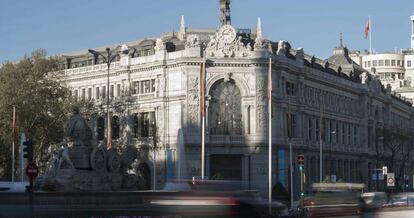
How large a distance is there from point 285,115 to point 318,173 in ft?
45.4

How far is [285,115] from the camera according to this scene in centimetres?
10625

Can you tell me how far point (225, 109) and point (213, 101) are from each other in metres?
1.70

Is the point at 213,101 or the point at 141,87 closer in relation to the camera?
the point at 213,101

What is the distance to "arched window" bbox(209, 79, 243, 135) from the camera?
10244 cm

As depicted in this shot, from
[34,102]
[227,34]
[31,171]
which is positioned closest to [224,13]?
[227,34]

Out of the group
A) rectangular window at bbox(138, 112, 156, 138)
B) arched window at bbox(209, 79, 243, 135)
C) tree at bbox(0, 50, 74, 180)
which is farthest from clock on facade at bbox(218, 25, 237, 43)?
tree at bbox(0, 50, 74, 180)

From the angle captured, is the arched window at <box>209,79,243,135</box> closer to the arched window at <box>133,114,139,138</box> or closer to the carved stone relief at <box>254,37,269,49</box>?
the carved stone relief at <box>254,37,269,49</box>

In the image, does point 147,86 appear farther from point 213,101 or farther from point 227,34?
point 227,34

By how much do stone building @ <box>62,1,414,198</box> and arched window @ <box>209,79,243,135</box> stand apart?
12 centimetres

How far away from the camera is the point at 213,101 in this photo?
10238cm

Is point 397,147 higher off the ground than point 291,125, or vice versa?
point 291,125

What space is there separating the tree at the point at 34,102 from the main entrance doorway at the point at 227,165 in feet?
58.0

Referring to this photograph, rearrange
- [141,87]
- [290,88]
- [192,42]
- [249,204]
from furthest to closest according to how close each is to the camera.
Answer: [290,88]
[141,87]
[192,42]
[249,204]

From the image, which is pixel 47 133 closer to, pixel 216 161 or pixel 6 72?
pixel 6 72
